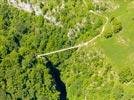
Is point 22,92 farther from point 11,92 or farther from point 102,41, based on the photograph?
point 102,41

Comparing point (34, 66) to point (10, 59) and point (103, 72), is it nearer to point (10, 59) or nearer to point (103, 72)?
point (10, 59)

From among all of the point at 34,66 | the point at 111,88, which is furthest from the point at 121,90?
the point at 34,66

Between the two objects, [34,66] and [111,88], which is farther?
[34,66]

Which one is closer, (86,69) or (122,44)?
(122,44)

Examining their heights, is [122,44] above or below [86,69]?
above

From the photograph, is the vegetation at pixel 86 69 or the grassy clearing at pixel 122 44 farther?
the vegetation at pixel 86 69

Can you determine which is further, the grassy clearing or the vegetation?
the vegetation

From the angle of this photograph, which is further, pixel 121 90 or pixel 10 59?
pixel 10 59
